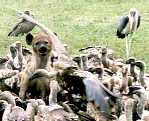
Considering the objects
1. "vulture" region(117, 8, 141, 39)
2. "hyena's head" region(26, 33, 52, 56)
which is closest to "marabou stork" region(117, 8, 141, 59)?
"vulture" region(117, 8, 141, 39)

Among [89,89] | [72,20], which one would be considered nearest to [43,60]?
[89,89]

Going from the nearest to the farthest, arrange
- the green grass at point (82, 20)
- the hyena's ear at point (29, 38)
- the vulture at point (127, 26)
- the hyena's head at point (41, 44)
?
the hyena's head at point (41, 44) → the hyena's ear at point (29, 38) → the vulture at point (127, 26) → the green grass at point (82, 20)

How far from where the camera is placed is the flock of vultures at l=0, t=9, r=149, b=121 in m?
7.11

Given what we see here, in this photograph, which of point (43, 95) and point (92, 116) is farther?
point (43, 95)

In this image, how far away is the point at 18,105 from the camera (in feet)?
25.1

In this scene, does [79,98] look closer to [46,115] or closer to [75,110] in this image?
[75,110]

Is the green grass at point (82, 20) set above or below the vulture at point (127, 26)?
below

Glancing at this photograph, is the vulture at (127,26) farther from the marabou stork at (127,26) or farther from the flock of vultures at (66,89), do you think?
the flock of vultures at (66,89)

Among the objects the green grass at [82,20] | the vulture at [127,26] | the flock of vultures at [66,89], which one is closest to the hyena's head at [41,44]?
the flock of vultures at [66,89]

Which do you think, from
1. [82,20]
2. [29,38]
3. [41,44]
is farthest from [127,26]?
[82,20]

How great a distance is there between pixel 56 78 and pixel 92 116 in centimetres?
59

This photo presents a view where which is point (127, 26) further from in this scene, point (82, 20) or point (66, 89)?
point (82, 20)

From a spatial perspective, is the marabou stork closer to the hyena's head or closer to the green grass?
the hyena's head

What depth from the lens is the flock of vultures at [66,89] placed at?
7.11m
